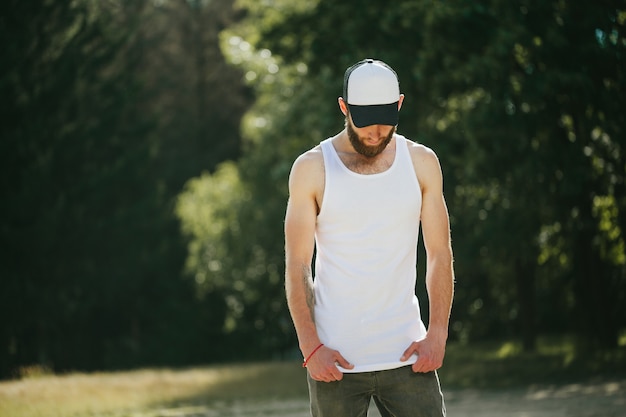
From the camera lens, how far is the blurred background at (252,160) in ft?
55.7

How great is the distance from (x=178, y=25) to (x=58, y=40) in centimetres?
997

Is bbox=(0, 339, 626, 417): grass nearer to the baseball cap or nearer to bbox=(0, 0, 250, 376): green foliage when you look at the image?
bbox=(0, 0, 250, 376): green foliage

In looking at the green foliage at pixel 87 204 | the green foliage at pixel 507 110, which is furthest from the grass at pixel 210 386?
the green foliage at pixel 87 204

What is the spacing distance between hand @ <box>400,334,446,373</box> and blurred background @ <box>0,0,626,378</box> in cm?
1227

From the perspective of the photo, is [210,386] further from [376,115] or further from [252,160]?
[376,115]

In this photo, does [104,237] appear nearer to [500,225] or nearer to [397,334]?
[500,225]

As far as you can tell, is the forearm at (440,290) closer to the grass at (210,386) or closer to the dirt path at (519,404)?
the dirt path at (519,404)

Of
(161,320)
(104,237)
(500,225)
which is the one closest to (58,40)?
(104,237)

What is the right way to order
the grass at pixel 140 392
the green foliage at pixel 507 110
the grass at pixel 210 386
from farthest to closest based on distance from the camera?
the green foliage at pixel 507 110, the grass at pixel 210 386, the grass at pixel 140 392

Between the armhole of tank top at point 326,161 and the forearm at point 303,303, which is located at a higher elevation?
the armhole of tank top at point 326,161

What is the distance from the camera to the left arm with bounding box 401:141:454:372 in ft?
13.3

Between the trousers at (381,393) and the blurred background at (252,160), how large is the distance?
12287 millimetres

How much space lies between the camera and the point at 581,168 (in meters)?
17.2

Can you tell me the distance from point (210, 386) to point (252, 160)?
1255cm
